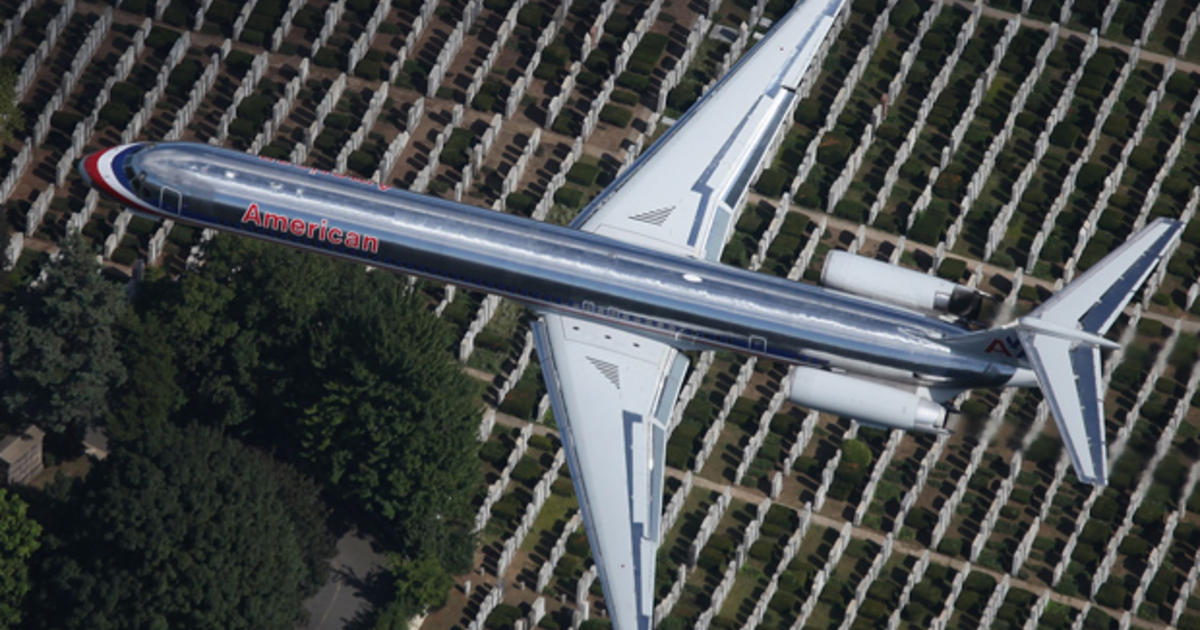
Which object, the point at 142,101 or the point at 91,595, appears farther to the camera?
the point at 142,101

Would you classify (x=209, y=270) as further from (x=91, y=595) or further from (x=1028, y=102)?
(x=1028, y=102)

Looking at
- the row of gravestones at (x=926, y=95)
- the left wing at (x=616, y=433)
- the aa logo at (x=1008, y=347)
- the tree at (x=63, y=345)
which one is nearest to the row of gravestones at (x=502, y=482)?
the left wing at (x=616, y=433)

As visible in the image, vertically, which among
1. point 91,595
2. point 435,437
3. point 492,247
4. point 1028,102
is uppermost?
point 1028,102

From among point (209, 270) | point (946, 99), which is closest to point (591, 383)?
point (209, 270)

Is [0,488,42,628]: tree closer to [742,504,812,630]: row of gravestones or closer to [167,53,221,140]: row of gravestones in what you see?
[167,53,221,140]: row of gravestones

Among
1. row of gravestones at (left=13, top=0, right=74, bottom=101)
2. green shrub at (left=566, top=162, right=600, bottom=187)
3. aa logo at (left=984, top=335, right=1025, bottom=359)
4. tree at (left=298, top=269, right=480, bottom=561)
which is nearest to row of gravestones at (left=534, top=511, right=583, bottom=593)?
tree at (left=298, top=269, right=480, bottom=561)

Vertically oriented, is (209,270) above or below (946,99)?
below

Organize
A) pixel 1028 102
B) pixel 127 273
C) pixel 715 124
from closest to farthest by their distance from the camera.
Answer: pixel 715 124 < pixel 127 273 < pixel 1028 102

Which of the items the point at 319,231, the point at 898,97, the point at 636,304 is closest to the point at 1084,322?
the point at 636,304
